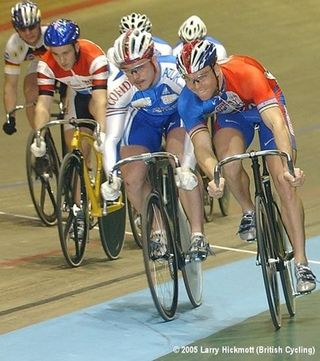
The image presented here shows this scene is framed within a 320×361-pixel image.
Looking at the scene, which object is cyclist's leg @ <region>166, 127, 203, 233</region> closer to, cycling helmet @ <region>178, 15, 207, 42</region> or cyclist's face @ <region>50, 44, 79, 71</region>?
cyclist's face @ <region>50, 44, 79, 71</region>

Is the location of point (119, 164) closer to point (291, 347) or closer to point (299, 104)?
point (291, 347)

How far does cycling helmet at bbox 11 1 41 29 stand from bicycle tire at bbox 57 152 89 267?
1409mm

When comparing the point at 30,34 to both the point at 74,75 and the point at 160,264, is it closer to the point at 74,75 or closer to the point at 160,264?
the point at 74,75

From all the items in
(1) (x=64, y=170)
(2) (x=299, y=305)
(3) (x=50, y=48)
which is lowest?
(2) (x=299, y=305)

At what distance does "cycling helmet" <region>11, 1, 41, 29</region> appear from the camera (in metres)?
8.82

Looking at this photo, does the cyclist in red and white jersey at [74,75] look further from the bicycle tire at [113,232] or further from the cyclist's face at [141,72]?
the cyclist's face at [141,72]

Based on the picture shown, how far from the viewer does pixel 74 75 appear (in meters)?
8.30

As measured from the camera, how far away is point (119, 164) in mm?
6457

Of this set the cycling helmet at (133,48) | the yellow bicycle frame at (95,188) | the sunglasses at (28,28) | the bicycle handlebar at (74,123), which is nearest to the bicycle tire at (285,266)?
the cycling helmet at (133,48)

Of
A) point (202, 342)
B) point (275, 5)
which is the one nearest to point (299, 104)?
point (275, 5)

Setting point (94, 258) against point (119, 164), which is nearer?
point (119, 164)

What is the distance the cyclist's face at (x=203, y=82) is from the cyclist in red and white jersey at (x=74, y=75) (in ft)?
5.43

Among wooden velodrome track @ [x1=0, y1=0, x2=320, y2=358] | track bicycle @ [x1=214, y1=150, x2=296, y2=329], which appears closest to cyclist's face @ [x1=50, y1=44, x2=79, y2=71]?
wooden velodrome track @ [x1=0, y1=0, x2=320, y2=358]

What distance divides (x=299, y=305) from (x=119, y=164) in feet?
4.56
